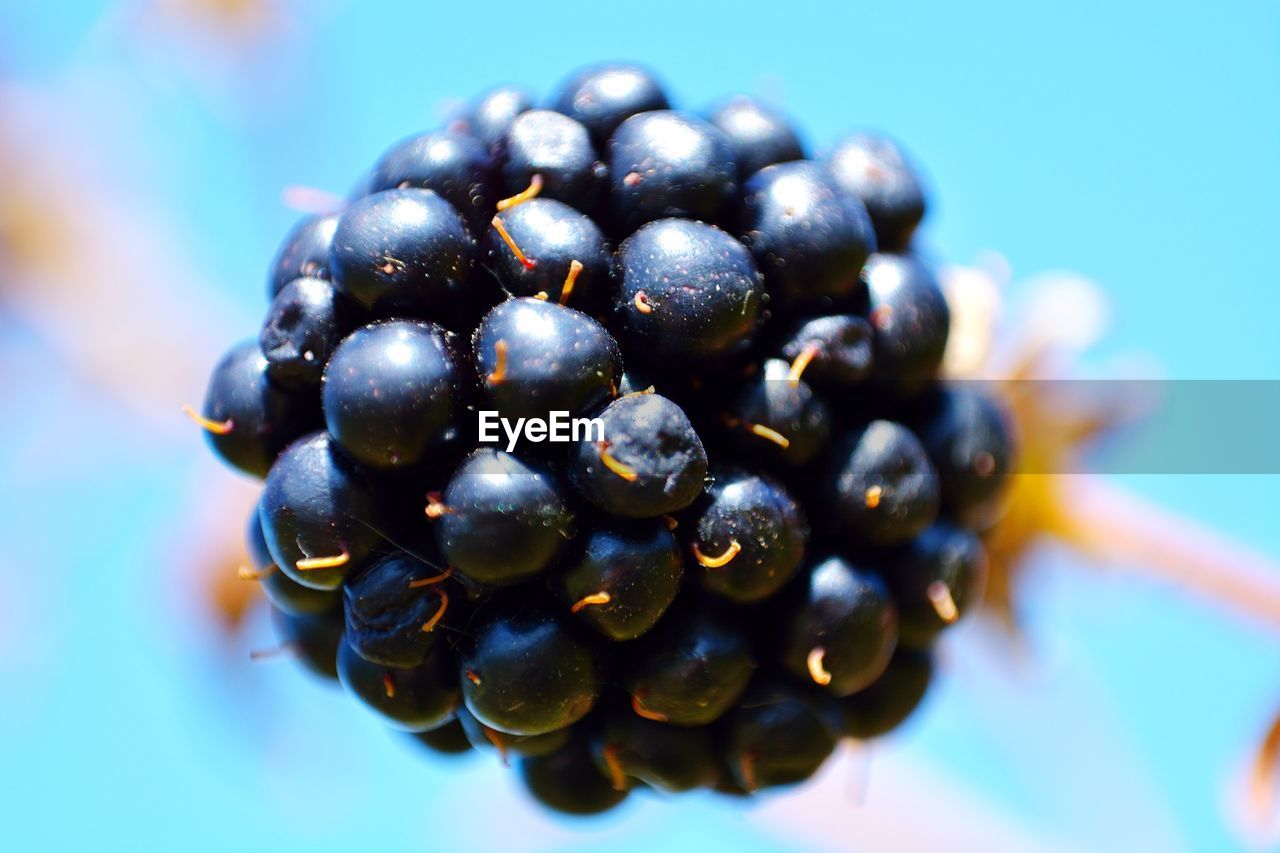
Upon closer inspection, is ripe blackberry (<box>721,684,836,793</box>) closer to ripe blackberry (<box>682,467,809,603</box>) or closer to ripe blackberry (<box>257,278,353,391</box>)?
ripe blackberry (<box>682,467,809,603</box>)

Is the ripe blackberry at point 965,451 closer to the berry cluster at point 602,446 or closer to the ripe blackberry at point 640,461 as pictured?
the berry cluster at point 602,446

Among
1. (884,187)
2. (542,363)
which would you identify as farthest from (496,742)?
(884,187)

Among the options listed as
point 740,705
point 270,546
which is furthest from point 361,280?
point 740,705

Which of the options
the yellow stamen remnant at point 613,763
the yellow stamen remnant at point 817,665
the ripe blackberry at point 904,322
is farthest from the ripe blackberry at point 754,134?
the yellow stamen remnant at point 613,763

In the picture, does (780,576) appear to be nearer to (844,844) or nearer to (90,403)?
(844,844)

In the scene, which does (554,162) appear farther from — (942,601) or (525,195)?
(942,601)

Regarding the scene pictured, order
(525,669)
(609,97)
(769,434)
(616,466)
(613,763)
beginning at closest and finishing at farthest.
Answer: (616,466) < (525,669) < (769,434) < (613,763) < (609,97)

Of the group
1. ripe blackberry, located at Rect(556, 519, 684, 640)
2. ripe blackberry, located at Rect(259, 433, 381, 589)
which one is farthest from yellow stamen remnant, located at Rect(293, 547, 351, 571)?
ripe blackberry, located at Rect(556, 519, 684, 640)
